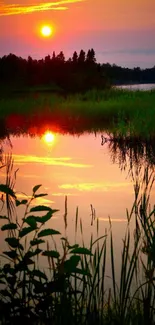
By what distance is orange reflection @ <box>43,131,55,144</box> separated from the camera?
553 inches

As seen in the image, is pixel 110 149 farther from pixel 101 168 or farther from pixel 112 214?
pixel 112 214

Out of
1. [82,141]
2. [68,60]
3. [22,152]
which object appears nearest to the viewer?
[22,152]

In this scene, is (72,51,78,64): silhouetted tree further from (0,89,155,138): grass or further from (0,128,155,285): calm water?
(0,128,155,285): calm water

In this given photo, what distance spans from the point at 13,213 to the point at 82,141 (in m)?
7.82

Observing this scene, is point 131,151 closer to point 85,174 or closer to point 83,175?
point 85,174

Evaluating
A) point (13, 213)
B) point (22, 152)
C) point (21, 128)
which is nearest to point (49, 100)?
point (21, 128)

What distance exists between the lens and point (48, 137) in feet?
48.9

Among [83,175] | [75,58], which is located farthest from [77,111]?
[75,58]

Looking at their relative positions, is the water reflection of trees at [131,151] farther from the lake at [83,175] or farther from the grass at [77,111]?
the grass at [77,111]

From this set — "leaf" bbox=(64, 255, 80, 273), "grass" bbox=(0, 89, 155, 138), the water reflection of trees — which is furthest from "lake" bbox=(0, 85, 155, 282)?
"grass" bbox=(0, 89, 155, 138)

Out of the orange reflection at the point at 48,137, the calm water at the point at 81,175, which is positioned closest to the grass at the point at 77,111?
the orange reflection at the point at 48,137

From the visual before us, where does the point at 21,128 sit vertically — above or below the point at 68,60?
below

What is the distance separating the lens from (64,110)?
21.2 meters

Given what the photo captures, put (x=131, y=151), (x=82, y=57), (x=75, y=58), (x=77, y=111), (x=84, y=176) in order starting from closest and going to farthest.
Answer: (x=84, y=176)
(x=131, y=151)
(x=77, y=111)
(x=75, y=58)
(x=82, y=57)
